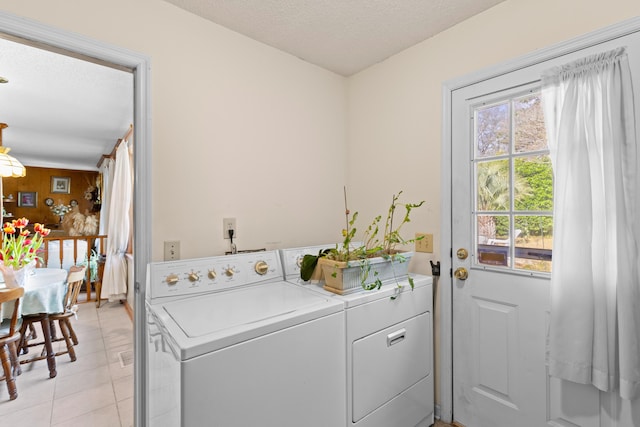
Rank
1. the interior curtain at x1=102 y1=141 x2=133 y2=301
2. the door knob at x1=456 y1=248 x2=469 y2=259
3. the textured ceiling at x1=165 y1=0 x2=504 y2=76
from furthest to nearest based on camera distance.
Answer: the interior curtain at x1=102 y1=141 x2=133 y2=301
the door knob at x1=456 y1=248 x2=469 y2=259
the textured ceiling at x1=165 y1=0 x2=504 y2=76

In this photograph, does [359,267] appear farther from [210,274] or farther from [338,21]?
[338,21]

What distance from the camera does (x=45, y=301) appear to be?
251 centimetres

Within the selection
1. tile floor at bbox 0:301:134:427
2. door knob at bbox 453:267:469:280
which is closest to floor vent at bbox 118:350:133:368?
tile floor at bbox 0:301:134:427

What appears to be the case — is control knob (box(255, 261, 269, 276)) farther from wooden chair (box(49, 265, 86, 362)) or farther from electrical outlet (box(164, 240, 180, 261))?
wooden chair (box(49, 265, 86, 362))

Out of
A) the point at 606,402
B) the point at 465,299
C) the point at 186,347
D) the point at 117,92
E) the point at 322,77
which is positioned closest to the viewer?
the point at 186,347

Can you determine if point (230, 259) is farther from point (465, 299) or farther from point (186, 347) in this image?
point (465, 299)

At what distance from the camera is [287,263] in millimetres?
1729

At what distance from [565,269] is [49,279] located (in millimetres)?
3700

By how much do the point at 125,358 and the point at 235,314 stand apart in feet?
7.72

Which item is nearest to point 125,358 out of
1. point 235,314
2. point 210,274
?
point 210,274

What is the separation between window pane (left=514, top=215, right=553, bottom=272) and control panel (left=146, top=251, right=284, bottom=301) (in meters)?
1.25

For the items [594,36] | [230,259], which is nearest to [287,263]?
[230,259]

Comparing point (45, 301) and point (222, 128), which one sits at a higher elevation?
point (222, 128)

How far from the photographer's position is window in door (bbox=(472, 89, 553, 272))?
1462 millimetres
